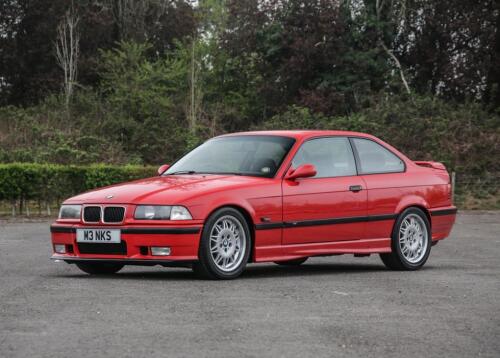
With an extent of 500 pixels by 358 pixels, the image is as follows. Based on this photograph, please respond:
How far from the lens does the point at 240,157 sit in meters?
12.5

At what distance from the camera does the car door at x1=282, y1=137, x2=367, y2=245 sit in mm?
12117

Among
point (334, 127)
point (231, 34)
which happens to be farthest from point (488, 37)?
point (231, 34)

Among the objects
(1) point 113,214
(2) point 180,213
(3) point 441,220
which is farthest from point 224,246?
(3) point 441,220

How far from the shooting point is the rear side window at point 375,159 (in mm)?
13316

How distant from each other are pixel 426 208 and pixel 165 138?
94.4 ft

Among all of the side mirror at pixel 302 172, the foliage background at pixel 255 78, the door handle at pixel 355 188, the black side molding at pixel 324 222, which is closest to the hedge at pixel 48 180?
the foliage background at pixel 255 78

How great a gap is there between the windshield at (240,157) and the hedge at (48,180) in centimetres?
1570

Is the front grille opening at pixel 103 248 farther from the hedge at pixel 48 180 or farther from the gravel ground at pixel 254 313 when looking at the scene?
the hedge at pixel 48 180

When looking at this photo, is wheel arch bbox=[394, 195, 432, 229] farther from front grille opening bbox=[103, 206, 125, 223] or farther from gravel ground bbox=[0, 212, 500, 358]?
front grille opening bbox=[103, 206, 125, 223]

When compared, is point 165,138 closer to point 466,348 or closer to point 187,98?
point 187,98

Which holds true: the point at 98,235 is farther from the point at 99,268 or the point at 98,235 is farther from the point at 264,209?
the point at 264,209

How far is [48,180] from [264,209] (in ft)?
57.4

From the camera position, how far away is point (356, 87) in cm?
4469

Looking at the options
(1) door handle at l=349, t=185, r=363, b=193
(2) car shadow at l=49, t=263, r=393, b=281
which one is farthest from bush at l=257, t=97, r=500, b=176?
(1) door handle at l=349, t=185, r=363, b=193
